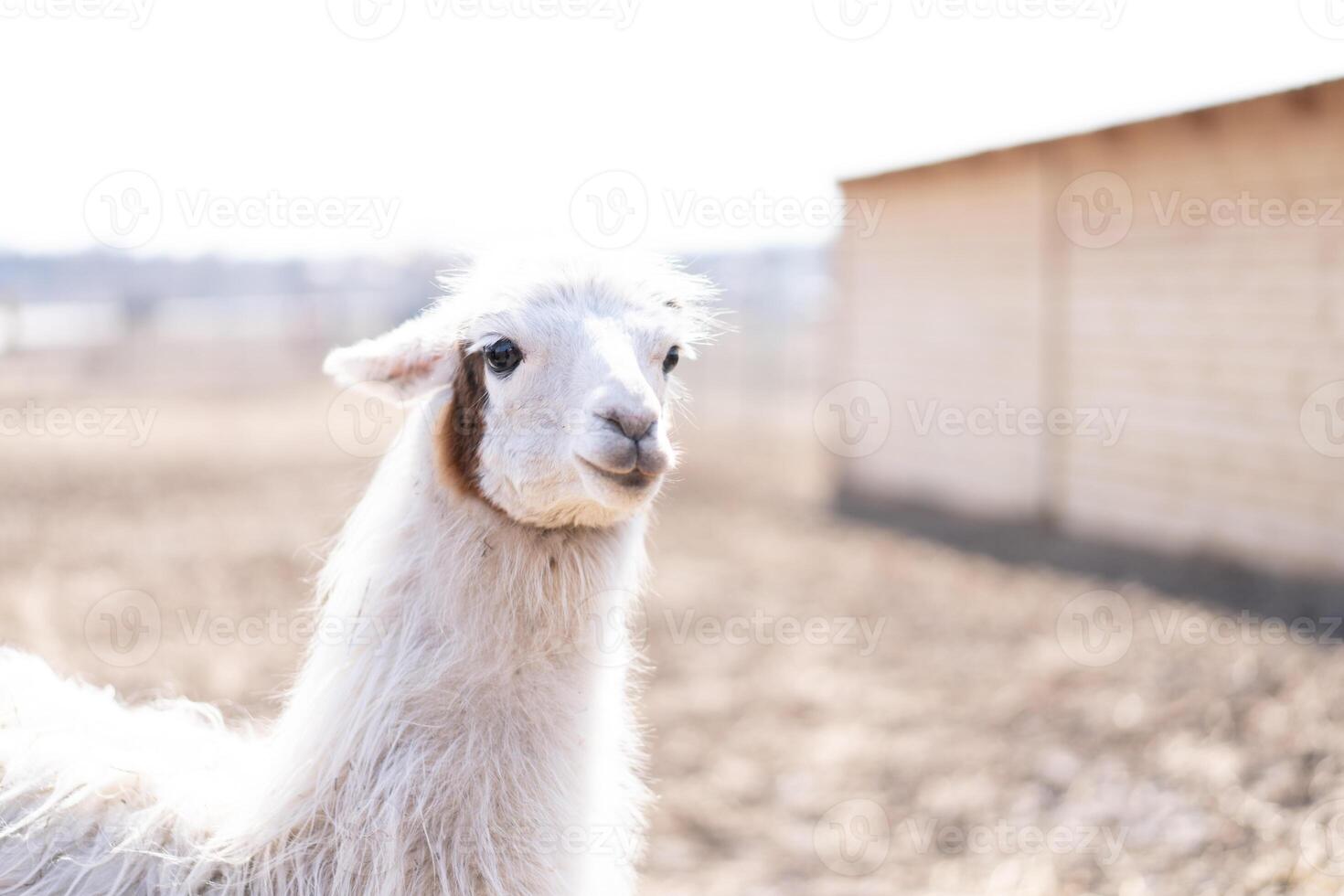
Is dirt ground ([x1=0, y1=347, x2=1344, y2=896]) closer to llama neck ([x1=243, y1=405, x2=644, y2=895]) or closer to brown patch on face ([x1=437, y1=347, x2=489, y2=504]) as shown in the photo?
llama neck ([x1=243, y1=405, x2=644, y2=895])

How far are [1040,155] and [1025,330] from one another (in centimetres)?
181

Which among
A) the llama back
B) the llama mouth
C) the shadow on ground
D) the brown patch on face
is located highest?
the brown patch on face

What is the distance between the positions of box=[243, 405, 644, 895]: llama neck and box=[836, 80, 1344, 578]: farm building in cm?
700

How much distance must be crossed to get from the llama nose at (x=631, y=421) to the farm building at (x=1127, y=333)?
6.78 m

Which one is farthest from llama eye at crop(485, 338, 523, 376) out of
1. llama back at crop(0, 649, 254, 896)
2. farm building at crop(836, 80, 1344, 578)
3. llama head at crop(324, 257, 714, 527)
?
farm building at crop(836, 80, 1344, 578)

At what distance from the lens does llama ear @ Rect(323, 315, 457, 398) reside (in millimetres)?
2846

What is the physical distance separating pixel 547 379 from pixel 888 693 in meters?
4.66

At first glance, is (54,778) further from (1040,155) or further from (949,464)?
(949,464)

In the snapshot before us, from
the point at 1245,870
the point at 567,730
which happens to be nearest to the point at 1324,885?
the point at 1245,870

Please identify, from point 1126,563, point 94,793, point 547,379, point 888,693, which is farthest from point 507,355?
point 1126,563

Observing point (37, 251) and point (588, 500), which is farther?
point (37, 251)

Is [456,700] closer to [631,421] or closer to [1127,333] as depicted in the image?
[631,421]

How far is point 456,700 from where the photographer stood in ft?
8.38

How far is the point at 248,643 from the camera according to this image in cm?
711
